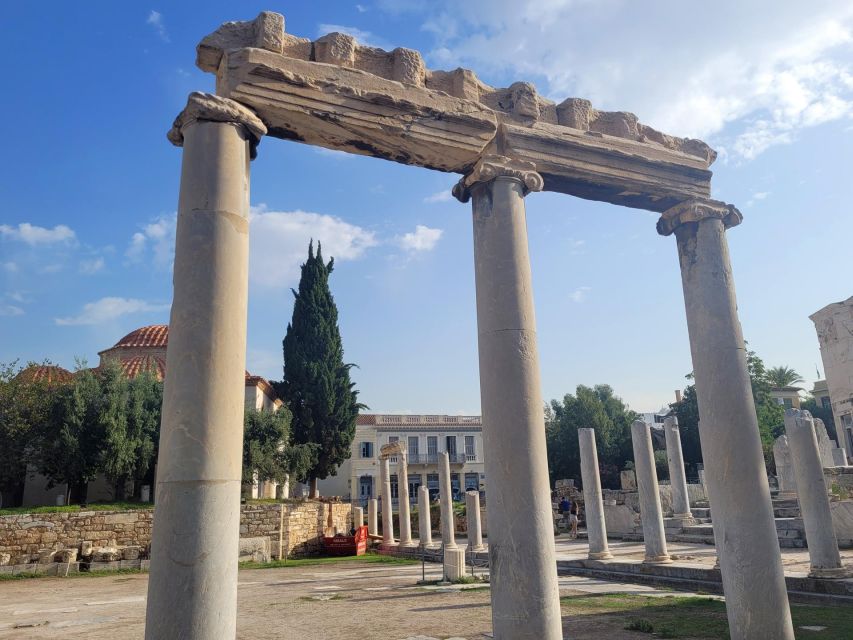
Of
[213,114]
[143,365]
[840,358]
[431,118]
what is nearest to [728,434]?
[431,118]

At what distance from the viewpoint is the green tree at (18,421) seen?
79.3 ft

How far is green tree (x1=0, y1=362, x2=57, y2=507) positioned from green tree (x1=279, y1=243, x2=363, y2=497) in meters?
11.5

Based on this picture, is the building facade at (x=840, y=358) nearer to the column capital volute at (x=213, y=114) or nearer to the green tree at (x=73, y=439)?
the column capital volute at (x=213, y=114)

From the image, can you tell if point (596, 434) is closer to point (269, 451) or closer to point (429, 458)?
point (429, 458)

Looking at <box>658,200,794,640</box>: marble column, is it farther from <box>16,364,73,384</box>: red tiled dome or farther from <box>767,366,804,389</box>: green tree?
<box>767,366,804,389</box>: green tree

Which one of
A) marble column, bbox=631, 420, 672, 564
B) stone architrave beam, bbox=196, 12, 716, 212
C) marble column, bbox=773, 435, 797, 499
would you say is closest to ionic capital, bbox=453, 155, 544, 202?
stone architrave beam, bbox=196, 12, 716, 212

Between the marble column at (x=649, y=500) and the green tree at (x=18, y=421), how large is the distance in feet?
71.2

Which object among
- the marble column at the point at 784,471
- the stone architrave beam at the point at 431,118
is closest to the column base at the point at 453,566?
the stone architrave beam at the point at 431,118

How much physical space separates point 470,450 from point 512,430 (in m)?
52.5

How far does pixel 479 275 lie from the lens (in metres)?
6.78

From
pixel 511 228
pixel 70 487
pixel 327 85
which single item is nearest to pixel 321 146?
pixel 327 85

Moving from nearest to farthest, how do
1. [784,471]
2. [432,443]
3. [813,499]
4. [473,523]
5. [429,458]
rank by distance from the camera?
1. [813,499]
2. [473,523]
3. [784,471]
4. [429,458]
5. [432,443]

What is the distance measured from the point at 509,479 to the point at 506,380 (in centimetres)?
96

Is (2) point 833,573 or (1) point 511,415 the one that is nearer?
(1) point 511,415
